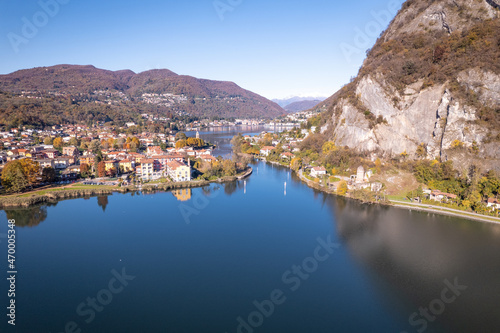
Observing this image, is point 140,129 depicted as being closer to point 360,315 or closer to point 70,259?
point 70,259

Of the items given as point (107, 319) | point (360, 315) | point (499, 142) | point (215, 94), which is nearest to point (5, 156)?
point (107, 319)

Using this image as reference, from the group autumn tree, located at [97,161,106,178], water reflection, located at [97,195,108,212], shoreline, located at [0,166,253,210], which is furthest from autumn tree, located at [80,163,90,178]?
water reflection, located at [97,195,108,212]

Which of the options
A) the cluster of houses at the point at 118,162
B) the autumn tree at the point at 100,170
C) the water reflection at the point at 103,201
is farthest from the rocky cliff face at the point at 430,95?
the autumn tree at the point at 100,170

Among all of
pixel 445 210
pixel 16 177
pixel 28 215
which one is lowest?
pixel 28 215

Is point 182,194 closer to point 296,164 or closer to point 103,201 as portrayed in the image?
point 103,201

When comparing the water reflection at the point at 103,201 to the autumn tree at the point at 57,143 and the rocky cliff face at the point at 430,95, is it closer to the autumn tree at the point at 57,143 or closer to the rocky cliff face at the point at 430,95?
the rocky cliff face at the point at 430,95

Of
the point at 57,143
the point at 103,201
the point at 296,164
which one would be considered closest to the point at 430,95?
the point at 296,164
